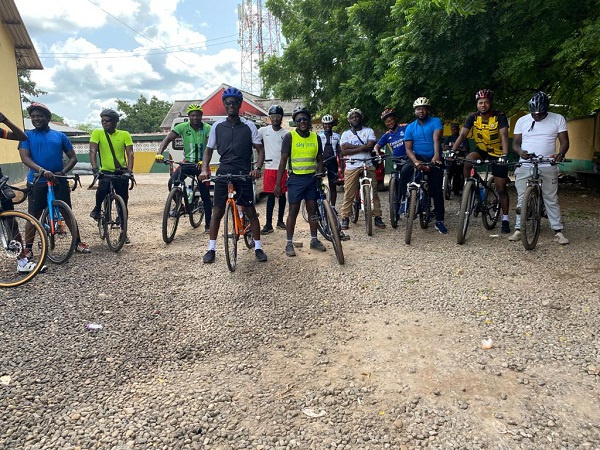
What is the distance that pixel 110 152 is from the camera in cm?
632

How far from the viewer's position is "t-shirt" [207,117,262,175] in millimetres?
5363

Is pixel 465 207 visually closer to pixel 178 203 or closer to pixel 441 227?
pixel 441 227

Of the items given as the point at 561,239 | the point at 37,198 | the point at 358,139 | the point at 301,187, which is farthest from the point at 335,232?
the point at 37,198

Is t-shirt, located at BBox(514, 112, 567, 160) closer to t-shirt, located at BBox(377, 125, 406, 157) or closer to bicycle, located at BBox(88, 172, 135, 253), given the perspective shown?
t-shirt, located at BBox(377, 125, 406, 157)

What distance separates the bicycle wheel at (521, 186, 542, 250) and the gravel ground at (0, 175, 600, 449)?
183 mm

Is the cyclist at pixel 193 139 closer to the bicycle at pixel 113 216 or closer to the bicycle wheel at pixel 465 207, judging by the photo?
the bicycle at pixel 113 216

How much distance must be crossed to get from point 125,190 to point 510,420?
18.8 ft

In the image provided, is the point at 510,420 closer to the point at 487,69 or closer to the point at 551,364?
the point at 551,364

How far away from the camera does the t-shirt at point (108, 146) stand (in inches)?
247

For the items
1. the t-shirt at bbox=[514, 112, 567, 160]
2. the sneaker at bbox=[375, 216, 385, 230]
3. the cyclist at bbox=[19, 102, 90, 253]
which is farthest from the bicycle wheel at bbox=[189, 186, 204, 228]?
the t-shirt at bbox=[514, 112, 567, 160]

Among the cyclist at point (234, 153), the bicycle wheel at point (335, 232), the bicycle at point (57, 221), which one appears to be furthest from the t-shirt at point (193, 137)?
the bicycle wheel at point (335, 232)

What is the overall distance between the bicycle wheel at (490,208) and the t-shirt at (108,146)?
5.11 metres

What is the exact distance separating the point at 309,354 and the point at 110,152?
14.8 feet

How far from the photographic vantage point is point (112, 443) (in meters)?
2.33
